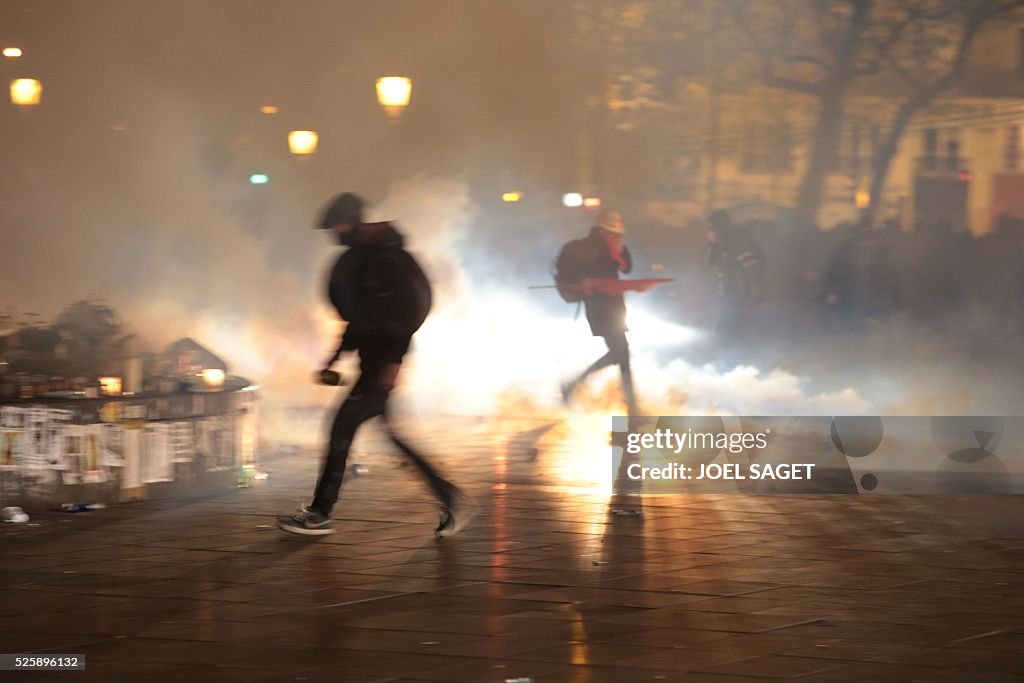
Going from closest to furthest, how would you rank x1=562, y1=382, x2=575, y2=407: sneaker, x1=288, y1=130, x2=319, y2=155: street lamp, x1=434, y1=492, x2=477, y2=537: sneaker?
x1=434, y1=492, x2=477, y2=537: sneaker < x1=562, y1=382, x2=575, y2=407: sneaker < x1=288, y1=130, x2=319, y2=155: street lamp

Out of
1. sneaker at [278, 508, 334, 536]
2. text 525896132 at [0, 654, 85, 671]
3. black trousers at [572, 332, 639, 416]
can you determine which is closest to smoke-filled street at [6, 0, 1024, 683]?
black trousers at [572, 332, 639, 416]

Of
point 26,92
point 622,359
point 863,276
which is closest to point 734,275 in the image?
point 863,276

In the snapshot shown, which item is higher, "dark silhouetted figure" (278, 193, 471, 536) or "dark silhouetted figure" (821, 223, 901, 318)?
"dark silhouetted figure" (821, 223, 901, 318)

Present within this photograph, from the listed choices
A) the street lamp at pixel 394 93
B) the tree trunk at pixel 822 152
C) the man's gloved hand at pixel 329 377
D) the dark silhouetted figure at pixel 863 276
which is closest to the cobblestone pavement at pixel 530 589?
the man's gloved hand at pixel 329 377

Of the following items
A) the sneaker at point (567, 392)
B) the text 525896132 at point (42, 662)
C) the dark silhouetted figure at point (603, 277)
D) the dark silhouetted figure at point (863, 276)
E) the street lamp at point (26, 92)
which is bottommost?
Result: the text 525896132 at point (42, 662)

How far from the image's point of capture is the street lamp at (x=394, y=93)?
592 inches

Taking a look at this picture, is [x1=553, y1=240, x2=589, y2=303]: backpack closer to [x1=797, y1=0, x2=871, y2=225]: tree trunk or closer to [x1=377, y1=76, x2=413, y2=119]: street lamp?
[x1=377, y1=76, x2=413, y2=119]: street lamp

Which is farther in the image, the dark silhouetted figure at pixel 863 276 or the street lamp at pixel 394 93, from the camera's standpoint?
the dark silhouetted figure at pixel 863 276

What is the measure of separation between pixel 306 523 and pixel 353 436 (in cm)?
51

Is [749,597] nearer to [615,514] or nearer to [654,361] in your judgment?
[615,514]

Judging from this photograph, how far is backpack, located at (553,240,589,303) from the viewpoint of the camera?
40.5 feet

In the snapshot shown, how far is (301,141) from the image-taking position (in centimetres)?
1559

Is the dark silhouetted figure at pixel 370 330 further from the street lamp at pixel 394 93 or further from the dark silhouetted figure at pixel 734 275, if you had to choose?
the dark silhouetted figure at pixel 734 275

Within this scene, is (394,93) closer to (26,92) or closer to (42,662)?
(26,92)
